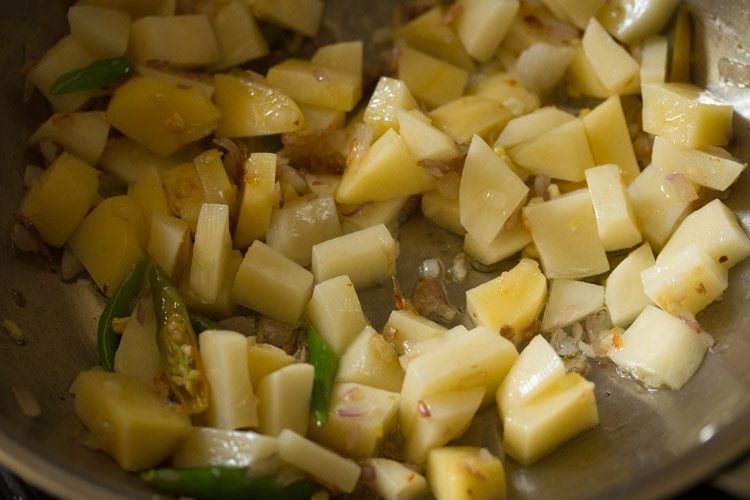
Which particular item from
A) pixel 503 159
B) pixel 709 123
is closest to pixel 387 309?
pixel 503 159

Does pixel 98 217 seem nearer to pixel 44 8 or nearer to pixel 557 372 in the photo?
pixel 44 8

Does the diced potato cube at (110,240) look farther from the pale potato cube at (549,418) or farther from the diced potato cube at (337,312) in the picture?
the pale potato cube at (549,418)

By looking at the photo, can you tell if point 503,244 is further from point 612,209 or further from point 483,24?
point 483,24

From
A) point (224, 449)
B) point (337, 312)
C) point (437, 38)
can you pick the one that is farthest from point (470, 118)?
point (224, 449)

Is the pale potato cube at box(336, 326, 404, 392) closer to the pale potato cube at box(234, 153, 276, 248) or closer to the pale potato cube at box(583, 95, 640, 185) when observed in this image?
the pale potato cube at box(234, 153, 276, 248)

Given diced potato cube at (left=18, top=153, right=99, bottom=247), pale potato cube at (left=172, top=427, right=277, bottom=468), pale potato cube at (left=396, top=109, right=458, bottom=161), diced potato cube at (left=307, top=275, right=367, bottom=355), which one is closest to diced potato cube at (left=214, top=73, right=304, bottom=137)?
pale potato cube at (left=396, top=109, right=458, bottom=161)

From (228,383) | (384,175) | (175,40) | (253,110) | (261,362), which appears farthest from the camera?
(175,40)
